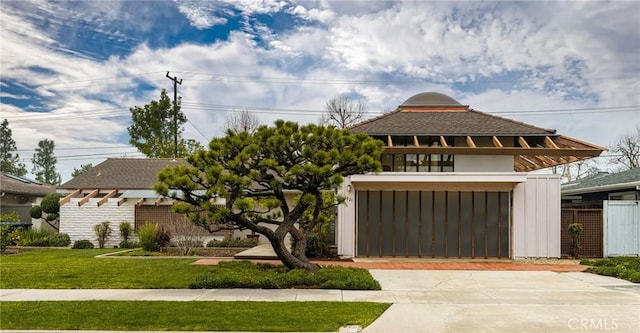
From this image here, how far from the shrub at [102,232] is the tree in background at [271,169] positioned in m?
9.62

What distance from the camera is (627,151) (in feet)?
118

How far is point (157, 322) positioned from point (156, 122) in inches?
1239

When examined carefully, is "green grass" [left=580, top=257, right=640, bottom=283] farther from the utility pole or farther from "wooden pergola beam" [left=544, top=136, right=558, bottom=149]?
the utility pole

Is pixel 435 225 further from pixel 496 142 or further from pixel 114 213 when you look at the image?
pixel 114 213

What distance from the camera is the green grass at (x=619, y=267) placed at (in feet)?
37.2

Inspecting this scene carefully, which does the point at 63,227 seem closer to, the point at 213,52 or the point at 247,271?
the point at 213,52

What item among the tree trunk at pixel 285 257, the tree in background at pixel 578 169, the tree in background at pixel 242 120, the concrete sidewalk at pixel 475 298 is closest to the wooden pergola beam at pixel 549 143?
the concrete sidewalk at pixel 475 298

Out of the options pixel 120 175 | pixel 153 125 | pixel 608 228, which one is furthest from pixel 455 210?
pixel 153 125

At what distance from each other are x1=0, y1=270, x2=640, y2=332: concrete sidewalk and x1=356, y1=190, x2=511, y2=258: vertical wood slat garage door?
361cm

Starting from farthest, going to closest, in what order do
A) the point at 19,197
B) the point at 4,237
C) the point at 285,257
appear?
the point at 19,197, the point at 4,237, the point at 285,257

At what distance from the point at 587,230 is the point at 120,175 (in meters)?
20.7

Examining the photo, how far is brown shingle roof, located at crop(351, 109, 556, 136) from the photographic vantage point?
56.2 ft

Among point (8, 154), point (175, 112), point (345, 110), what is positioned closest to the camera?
point (345, 110)

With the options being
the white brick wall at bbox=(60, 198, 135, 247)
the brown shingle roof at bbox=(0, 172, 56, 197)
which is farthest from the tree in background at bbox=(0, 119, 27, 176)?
the white brick wall at bbox=(60, 198, 135, 247)
